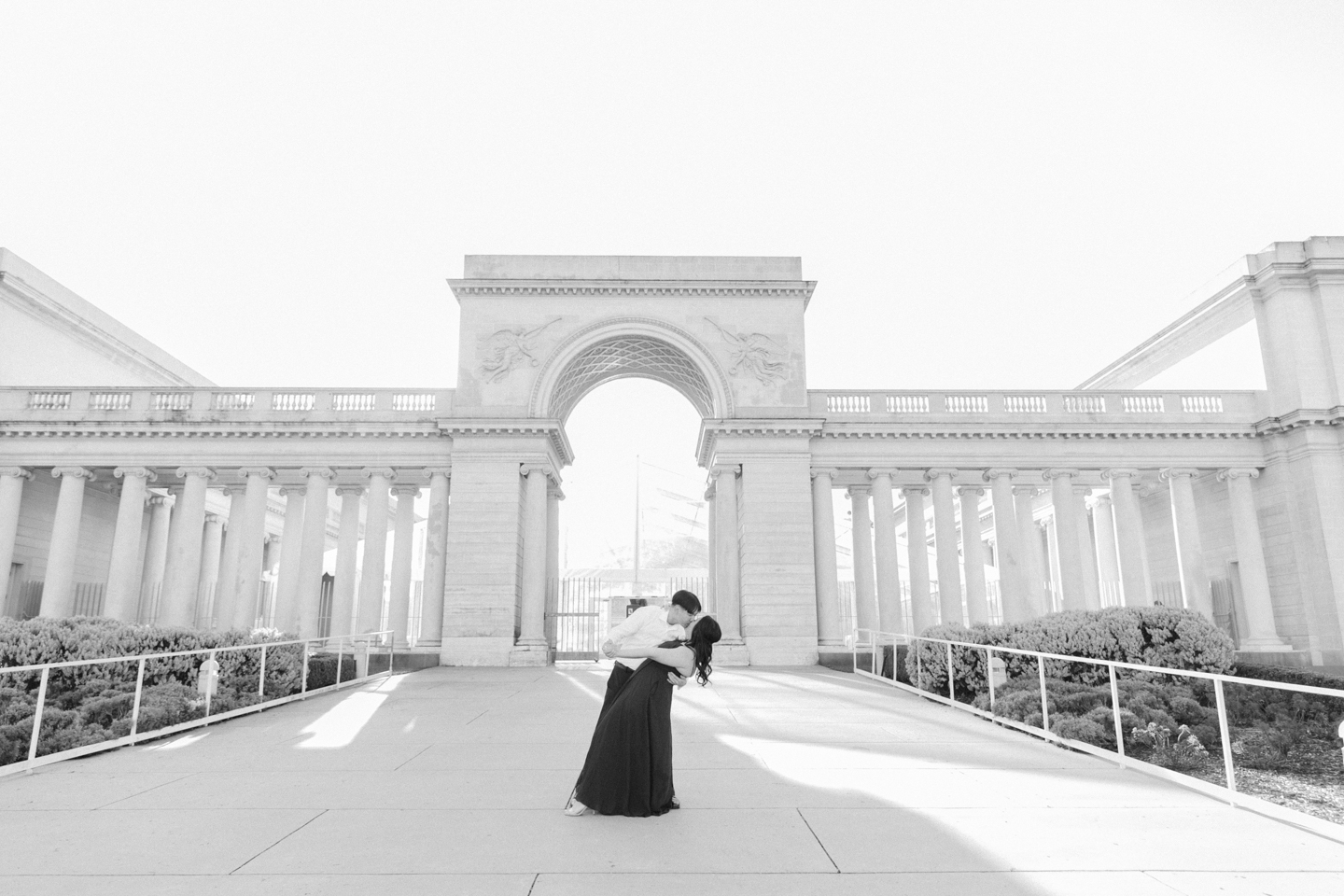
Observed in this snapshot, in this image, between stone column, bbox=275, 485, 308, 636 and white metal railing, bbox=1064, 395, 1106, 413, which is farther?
white metal railing, bbox=1064, 395, 1106, 413

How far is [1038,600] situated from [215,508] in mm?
35163

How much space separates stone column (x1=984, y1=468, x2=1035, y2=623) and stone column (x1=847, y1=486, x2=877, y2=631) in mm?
4529

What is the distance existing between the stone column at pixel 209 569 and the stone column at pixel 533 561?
609 inches

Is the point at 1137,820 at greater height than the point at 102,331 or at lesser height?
lesser

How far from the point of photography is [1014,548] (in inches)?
1095

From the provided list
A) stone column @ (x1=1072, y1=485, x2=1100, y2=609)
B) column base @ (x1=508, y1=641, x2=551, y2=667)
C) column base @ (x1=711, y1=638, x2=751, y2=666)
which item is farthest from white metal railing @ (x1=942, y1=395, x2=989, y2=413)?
column base @ (x1=508, y1=641, x2=551, y2=667)

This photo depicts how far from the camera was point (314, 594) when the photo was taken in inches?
1072

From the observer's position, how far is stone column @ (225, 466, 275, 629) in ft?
88.3

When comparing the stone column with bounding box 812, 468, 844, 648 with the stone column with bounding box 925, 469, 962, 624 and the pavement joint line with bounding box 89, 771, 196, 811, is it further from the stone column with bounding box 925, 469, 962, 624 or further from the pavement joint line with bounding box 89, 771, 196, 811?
the pavement joint line with bounding box 89, 771, 196, 811

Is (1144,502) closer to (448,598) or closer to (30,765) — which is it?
(448,598)

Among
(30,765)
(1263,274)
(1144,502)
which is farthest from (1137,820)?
(1144,502)

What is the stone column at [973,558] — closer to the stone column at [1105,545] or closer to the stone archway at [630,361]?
the stone column at [1105,545]

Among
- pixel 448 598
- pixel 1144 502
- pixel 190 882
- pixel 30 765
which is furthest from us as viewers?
pixel 1144 502

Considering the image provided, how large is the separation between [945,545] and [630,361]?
13.9m
